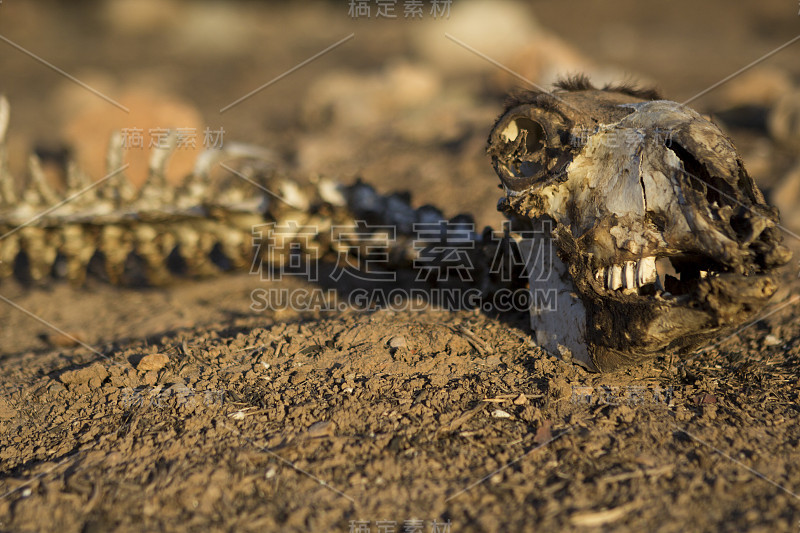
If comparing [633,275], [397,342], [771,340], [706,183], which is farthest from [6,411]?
[771,340]

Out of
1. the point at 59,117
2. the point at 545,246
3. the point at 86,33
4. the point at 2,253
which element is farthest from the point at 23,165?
the point at 86,33

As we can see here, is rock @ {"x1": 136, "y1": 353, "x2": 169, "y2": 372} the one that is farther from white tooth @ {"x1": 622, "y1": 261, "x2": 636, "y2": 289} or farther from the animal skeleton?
white tooth @ {"x1": 622, "y1": 261, "x2": 636, "y2": 289}

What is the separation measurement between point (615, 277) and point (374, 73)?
6.98m

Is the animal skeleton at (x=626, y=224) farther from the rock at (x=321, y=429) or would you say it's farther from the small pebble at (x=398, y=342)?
the rock at (x=321, y=429)

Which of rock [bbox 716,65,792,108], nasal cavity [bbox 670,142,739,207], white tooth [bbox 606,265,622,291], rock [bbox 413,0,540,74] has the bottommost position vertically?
white tooth [bbox 606,265,622,291]

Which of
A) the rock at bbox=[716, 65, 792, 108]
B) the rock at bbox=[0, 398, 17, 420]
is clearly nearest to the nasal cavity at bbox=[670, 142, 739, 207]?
the rock at bbox=[0, 398, 17, 420]

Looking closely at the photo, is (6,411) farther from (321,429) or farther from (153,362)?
(321,429)

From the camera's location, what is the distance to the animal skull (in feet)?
6.58

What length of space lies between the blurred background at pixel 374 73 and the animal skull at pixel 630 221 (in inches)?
→ 31.5

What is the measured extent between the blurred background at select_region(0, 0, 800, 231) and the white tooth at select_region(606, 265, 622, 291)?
1185mm

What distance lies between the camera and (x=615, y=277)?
2.27 m

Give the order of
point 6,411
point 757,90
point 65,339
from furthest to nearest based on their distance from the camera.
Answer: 1. point 757,90
2. point 65,339
3. point 6,411

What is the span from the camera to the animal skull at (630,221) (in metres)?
2.01

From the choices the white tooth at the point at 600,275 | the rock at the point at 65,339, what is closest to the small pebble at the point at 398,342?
the white tooth at the point at 600,275
